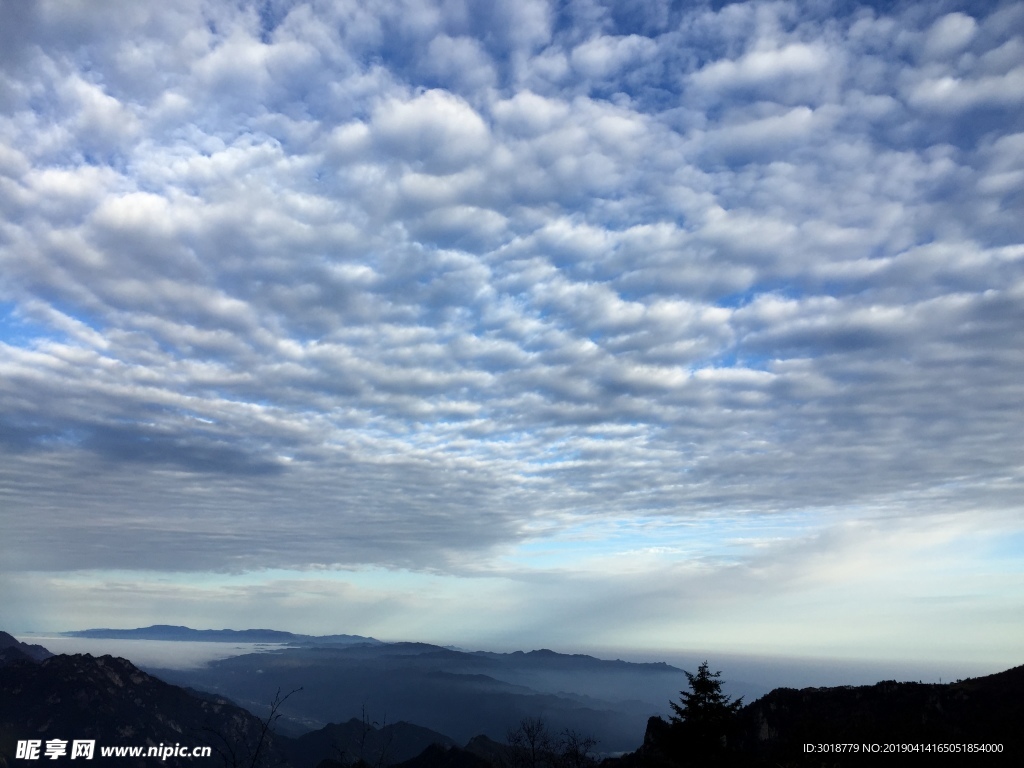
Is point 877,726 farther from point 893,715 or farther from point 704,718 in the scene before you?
point 704,718

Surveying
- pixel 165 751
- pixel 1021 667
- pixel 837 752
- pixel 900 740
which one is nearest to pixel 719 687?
pixel 837 752

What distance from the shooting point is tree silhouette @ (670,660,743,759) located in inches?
2645

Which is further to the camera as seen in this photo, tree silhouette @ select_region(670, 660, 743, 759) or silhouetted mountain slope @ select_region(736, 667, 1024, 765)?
silhouetted mountain slope @ select_region(736, 667, 1024, 765)

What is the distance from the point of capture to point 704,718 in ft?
222

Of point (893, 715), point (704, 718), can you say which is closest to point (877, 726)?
point (893, 715)

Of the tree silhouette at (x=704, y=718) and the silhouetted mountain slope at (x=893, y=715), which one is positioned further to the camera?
the silhouetted mountain slope at (x=893, y=715)

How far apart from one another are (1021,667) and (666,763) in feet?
210

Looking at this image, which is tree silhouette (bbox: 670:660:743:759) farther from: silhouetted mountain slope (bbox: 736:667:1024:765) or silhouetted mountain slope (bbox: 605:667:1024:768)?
silhouetted mountain slope (bbox: 736:667:1024:765)

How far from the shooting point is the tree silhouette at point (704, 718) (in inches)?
2645

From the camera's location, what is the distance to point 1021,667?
99.8 m

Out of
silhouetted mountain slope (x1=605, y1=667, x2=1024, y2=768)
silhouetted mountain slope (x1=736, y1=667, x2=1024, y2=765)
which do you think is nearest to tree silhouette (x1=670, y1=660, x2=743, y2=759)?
silhouetted mountain slope (x1=605, y1=667, x2=1024, y2=768)

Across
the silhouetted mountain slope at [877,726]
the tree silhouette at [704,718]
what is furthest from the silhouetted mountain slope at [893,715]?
the tree silhouette at [704,718]

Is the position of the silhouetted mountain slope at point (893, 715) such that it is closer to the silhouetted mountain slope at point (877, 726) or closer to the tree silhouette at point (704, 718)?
the silhouetted mountain slope at point (877, 726)

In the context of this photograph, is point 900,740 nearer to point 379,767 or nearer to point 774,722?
point 774,722
